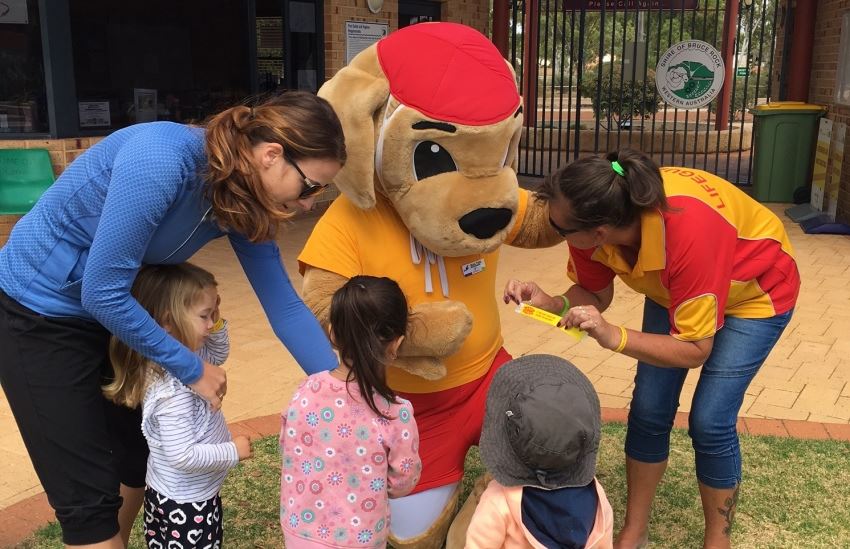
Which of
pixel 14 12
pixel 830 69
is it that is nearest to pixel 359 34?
pixel 14 12

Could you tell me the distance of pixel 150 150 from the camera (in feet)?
6.55

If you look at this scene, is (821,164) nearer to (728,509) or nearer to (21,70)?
(728,509)

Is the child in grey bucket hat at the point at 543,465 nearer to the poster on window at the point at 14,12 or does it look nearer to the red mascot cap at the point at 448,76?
the red mascot cap at the point at 448,76

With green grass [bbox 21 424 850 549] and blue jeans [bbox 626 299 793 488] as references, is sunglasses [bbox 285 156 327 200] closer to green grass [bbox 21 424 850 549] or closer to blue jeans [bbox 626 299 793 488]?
blue jeans [bbox 626 299 793 488]

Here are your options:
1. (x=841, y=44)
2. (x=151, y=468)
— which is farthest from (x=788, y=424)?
(x=841, y=44)

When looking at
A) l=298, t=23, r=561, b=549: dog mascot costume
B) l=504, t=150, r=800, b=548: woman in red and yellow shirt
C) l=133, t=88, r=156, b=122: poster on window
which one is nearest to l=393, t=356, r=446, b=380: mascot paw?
l=298, t=23, r=561, b=549: dog mascot costume

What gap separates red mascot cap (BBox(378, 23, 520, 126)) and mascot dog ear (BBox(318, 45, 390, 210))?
0.21 feet

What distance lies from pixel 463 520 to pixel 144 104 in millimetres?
6847

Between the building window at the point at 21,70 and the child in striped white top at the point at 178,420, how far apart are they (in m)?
5.64

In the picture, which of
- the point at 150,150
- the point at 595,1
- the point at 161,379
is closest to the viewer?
the point at 150,150

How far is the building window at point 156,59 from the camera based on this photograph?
767 cm

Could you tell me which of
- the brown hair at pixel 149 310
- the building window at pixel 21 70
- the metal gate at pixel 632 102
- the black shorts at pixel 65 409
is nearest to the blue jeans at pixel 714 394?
the brown hair at pixel 149 310

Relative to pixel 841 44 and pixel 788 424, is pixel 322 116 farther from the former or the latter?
pixel 841 44

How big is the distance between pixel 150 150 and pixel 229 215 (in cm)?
24
